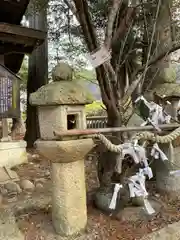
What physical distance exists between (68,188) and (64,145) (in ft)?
1.37

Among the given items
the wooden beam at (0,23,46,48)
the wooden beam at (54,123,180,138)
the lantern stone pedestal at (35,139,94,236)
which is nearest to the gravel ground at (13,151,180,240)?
the lantern stone pedestal at (35,139,94,236)

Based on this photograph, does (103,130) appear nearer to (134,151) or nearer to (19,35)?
(134,151)

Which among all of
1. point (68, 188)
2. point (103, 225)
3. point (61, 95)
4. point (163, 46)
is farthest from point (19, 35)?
point (103, 225)

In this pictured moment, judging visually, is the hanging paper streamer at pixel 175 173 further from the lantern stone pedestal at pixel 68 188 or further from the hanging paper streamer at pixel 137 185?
the lantern stone pedestal at pixel 68 188

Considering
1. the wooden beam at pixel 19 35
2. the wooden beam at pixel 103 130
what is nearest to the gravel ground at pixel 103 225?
the wooden beam at pixel 103 130

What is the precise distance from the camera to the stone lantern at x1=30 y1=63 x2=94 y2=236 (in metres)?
2.14

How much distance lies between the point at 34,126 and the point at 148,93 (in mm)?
4594

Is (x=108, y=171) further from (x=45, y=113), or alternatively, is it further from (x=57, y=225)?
(x=45, y=113)

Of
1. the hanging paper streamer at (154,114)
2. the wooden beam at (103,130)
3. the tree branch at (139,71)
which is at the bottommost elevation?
the wooden beam at (103,130)

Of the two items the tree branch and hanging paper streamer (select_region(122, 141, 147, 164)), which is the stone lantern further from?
the tree branch

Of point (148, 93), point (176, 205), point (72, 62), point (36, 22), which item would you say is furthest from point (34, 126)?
point (176, 205)

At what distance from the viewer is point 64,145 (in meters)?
2.10

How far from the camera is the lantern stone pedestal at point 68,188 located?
7.30ft

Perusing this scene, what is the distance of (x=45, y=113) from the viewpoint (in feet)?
7.38
